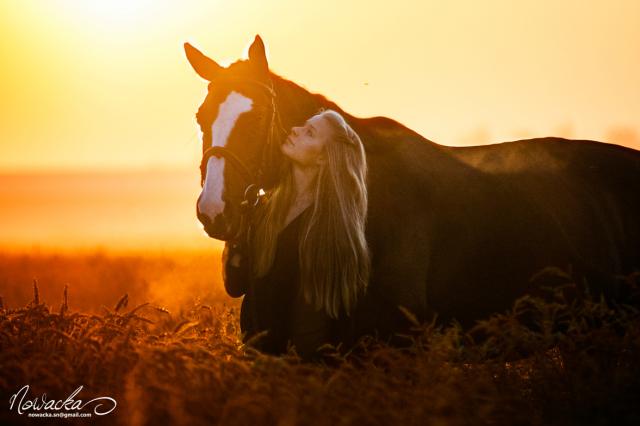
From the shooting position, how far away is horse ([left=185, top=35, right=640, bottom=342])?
5.92 m

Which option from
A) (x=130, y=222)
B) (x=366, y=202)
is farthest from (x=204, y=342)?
(x=130, y=222)

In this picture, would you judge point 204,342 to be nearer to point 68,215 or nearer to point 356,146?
point 356,146

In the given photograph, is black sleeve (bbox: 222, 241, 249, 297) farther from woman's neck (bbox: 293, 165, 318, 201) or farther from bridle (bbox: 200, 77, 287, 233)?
woman's neck (bbox: 293, 165, 318, 201)

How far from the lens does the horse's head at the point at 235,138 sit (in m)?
5.73

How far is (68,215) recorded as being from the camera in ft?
318

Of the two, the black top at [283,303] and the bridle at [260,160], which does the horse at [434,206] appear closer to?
the bridle at [260,160]

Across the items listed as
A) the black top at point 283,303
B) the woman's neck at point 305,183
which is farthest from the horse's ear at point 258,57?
the black top at point 283,303

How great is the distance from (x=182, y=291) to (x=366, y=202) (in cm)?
772

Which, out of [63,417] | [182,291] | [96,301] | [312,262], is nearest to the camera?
[63,417]

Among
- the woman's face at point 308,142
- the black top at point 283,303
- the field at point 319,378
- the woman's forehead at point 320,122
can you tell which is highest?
the woman's forehead at point 320,122

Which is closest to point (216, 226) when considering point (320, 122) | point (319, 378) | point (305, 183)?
point (305, 183)
